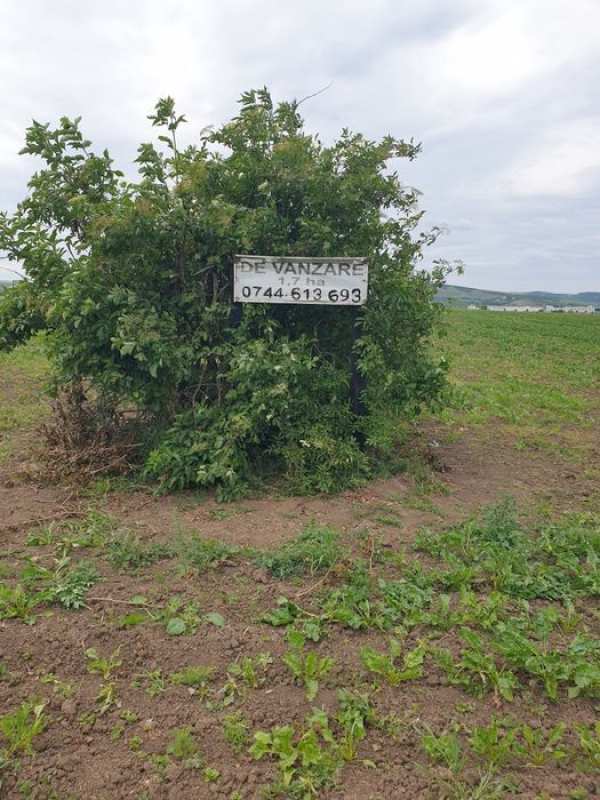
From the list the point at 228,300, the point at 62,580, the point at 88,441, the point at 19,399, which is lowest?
the point at 62,580

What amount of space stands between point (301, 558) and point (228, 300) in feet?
8.28

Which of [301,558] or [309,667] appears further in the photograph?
[301,558]

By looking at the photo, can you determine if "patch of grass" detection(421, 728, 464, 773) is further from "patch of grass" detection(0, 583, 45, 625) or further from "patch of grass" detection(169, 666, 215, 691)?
"patch of grass" detection(0, 583, 45, 625)

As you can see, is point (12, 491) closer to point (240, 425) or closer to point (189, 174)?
point (240, 425)

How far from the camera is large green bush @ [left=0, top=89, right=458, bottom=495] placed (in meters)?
4.99

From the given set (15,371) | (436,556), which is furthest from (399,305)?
(15,371)

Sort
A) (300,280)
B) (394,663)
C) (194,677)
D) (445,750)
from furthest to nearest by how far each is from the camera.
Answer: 1. (300,280)
2. (394,663)
3. (194,677)
4. (445,750)

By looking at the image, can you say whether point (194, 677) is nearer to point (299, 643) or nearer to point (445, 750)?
point (299, 643)

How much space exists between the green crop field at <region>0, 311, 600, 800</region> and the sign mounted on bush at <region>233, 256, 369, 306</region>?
5.35 ft

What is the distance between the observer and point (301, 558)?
3855 millimetres

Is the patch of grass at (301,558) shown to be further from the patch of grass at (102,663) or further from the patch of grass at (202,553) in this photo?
the patch of grass at (102,663)

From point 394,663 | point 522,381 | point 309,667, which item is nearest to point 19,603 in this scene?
point 309,667

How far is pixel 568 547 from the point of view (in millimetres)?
4152

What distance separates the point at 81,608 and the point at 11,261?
3.46m
